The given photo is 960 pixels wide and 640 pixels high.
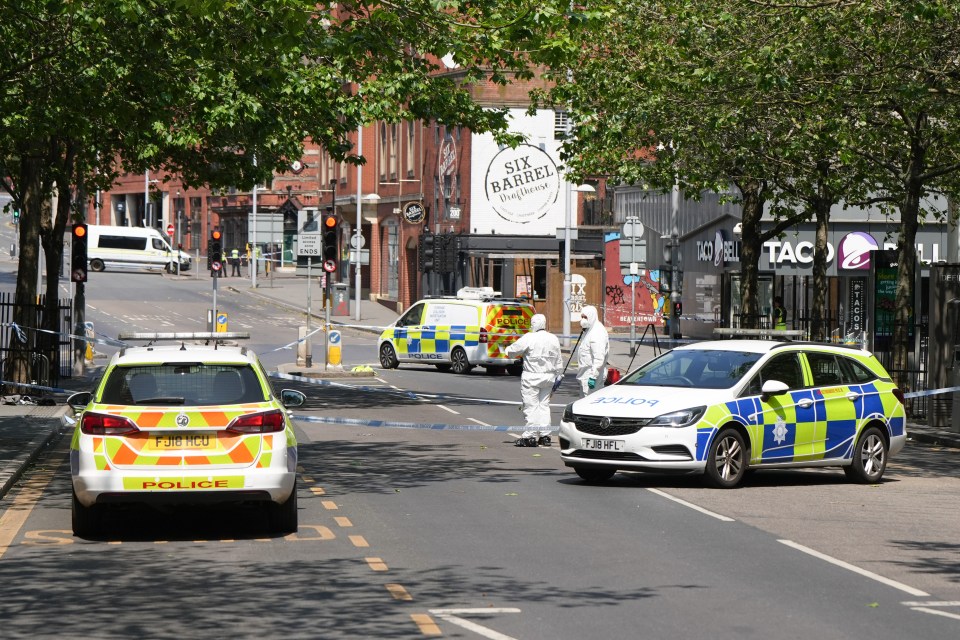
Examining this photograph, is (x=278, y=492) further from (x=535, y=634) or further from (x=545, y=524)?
(x=535, y=634)

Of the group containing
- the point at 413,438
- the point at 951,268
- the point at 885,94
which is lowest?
the point at 413,438

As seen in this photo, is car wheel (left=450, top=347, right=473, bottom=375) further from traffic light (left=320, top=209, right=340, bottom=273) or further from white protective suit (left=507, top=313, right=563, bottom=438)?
white protective suit (left=507, top=313, right=563, bottom=438)

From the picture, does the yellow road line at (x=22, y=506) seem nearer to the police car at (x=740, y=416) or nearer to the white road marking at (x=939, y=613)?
the police car at (x=740, y=416)

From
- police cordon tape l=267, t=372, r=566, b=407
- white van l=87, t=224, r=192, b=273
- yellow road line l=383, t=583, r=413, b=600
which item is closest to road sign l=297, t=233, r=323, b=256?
police cordon tape l=267, t=372, r=566, b=407

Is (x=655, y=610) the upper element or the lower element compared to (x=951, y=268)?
lower

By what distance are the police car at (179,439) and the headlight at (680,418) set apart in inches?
176

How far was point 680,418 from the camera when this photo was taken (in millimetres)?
15492

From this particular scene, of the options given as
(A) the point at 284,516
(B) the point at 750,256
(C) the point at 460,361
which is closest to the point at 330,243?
(C) the point at 460,361

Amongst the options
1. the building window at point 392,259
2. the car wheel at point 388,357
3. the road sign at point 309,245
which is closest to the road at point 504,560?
the car wheel at point 388,357

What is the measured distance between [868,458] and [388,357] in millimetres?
23761

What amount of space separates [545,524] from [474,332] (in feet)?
81.3

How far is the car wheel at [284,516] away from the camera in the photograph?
493 inches

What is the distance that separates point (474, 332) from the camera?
37906mm

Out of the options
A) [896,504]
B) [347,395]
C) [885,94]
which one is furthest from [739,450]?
[347,395]
